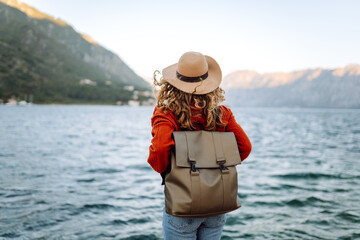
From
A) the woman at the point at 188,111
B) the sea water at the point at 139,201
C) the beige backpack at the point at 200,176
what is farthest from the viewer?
the sea water at the point at 139,201

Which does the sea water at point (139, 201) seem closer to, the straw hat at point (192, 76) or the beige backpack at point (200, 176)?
the beige backpack at point (200, 176)

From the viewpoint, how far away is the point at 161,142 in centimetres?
253

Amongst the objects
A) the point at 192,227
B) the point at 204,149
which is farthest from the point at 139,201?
the point at 204,149

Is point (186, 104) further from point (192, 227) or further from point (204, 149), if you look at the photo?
point (192, 227)

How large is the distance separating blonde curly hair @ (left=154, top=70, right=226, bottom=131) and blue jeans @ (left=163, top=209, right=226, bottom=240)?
0.84 m

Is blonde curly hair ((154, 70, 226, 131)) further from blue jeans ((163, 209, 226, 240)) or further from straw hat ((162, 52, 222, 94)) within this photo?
blue jeans ((163, 209, 226, 240))

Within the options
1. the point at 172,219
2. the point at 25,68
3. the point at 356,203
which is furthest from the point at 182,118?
the point at 25,68

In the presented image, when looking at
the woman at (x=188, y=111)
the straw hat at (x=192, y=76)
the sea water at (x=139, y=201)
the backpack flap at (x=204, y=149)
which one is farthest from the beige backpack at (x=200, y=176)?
the sea water at (x=139, y=201)

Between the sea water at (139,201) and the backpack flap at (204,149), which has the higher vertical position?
the backpack flap at (204,149)

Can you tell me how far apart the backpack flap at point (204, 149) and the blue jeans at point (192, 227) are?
560 millimetres

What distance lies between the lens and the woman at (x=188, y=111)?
103 inches

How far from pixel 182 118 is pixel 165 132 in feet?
0.76

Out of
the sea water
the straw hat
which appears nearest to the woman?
the straw hat

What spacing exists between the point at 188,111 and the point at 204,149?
0.37 meters
